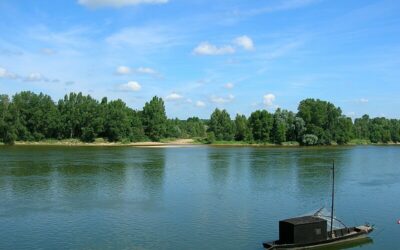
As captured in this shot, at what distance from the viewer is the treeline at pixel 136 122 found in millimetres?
153625

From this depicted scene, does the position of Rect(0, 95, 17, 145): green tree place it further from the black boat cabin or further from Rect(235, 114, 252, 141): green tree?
the black boat cabin

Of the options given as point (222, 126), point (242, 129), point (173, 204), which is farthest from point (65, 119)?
point (173, 204)

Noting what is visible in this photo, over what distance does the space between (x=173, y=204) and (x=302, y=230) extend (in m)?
17.0

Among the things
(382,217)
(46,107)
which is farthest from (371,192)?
(46,107)

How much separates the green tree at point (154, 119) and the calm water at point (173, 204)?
341ft

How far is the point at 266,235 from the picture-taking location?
3081 cm

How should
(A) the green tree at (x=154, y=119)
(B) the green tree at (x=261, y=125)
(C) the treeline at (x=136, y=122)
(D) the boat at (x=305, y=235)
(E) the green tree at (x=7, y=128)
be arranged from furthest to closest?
(A) the green tree at (x=154, y=119) → (B) the green tree at (x=261, y=125) → (C) the treeline at (x=136, y=122) → (E) the green tree at (x=7, y=128) → (D) the boat at (x=305, y=235)

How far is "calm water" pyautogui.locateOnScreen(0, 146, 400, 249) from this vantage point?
1183 inches

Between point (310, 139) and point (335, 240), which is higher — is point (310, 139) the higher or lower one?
the higher one

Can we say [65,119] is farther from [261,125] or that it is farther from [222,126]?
[261,125]

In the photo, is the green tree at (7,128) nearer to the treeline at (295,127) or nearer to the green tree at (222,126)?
the treeline at (295,127)

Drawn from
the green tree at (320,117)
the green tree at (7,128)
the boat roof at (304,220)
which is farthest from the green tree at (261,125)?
the boat roof at (304,220)

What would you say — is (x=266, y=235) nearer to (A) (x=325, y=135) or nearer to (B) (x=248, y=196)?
(B) (x=248, y=196)

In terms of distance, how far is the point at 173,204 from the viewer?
137ft
